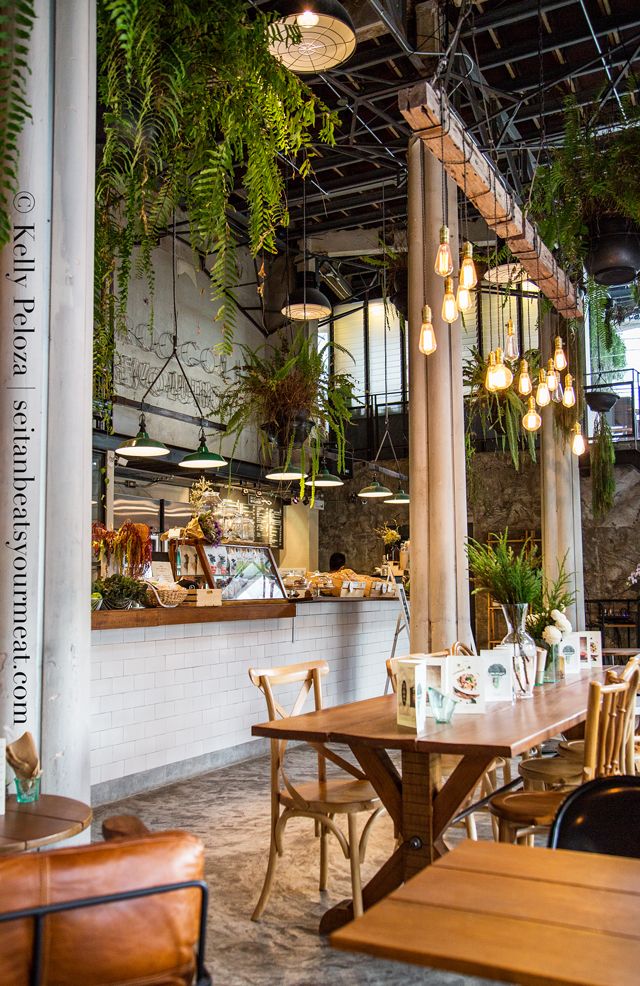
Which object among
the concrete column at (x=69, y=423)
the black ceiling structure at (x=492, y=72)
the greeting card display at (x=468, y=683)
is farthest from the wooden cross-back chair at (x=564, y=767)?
the black ceiling structure at (x=492, y=72)

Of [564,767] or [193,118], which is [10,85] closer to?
[193,118]

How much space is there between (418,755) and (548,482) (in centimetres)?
711

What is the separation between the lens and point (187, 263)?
12.0 meters

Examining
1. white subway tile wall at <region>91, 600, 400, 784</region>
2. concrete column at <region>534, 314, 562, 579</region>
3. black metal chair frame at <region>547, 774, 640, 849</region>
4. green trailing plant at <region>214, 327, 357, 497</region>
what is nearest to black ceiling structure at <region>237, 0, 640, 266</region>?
concrete column at <region>534, 314, 562, 579</region>

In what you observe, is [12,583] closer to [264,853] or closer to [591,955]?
[591,955]

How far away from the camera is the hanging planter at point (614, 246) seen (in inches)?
245

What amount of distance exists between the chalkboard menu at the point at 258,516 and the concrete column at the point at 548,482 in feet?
14.9

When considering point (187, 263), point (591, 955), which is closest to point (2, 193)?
point (591, 955)

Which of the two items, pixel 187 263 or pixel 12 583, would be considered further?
pixel 187 263

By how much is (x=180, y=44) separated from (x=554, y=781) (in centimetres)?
308

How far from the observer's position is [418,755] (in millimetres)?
2934

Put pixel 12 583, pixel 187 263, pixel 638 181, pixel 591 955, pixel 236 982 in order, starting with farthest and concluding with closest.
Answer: pixel 187 263 → pixel 638 181 → pixel 236 982 → pixel 12 583 → pixel 591 955

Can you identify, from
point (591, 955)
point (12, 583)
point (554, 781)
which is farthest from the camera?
point (554, 781)

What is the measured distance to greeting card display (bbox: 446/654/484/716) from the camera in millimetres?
3326
